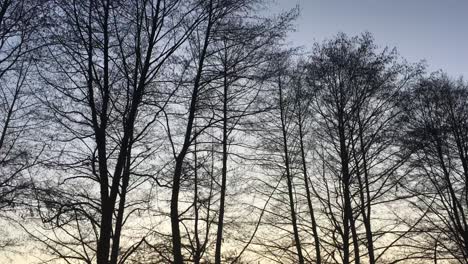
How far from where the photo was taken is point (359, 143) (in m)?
12.6

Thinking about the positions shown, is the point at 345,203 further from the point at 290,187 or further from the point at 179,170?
the point at 179,170

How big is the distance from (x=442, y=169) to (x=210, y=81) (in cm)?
1036

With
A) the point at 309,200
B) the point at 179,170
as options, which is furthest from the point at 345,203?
the point at 179,170

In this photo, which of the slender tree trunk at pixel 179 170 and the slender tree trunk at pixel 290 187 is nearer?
the slender tree trunk at pixel 179 170

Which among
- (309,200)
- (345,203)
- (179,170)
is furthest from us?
(309,200)

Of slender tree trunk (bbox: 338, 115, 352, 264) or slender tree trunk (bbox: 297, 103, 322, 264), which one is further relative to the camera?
slender tree trunk (bbox: 297, 103, 322, 264)

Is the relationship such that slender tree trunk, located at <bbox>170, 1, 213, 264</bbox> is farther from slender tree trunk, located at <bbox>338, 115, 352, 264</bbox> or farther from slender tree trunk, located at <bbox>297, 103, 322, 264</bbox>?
slender tree trunk, located at <bbox>297, 103, 322, 264</bbox>

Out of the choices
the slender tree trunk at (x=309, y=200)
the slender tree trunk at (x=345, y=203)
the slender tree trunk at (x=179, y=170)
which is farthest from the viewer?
the slender tree trunk at (x=309, y=200)

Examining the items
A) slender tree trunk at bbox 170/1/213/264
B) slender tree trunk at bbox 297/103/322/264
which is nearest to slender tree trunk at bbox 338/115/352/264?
slender tree trunk at bbox 297/103/322/264

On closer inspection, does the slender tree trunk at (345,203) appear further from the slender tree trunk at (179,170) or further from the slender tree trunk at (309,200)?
the slender tree trunk at (179,170)

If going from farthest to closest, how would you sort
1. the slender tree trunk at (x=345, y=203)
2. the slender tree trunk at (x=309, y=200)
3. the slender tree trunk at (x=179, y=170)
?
the slender tree trunk at (x=309, y=200) → the slender tree trunk at (x=345, y=203) → the slender tree trunk at (x=179, y=170)

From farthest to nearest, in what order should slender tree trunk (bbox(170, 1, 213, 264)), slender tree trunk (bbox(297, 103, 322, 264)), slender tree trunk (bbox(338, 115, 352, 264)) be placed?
slender tree trunk (bbox(297, 103, 322, 264)), slender tree trunk (bbox(338, 115, 352, 264)), slender tree trunk (bbox(170, 1, 213, 264))

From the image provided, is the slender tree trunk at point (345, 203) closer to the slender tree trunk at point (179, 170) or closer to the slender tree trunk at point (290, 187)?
the slender tree trunk at point (290, 187)

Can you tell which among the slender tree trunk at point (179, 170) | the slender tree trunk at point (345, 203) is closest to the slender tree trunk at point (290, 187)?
the slender tree trunk at point (345, 203)
